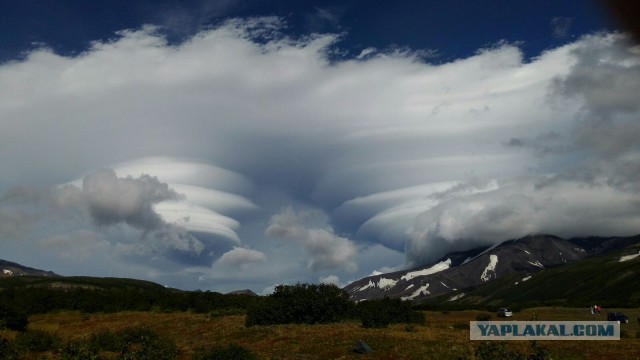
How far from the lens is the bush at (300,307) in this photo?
56.1 metres

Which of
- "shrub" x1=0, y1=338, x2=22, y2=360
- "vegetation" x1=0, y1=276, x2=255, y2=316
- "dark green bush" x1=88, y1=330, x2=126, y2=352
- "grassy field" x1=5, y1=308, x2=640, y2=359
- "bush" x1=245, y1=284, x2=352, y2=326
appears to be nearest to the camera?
"shrub" x1=0, y1=338, x2=22, y2=360

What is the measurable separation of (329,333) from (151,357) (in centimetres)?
2188

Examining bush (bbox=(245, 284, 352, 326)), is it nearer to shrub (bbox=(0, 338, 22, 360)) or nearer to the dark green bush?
the dark green bush

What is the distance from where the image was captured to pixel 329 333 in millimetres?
43156

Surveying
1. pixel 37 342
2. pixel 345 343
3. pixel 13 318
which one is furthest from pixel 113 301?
pixel 345 343

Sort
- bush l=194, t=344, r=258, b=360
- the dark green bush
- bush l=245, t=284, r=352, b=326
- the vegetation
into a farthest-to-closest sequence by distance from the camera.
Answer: the vegetation → bush l=245, t=284, r=352, b=326 → the dark green bush → bush l=194, t=344, r=258, b=360

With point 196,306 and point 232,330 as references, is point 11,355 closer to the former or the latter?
point 232,330

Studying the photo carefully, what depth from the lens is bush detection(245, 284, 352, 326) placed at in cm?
5609

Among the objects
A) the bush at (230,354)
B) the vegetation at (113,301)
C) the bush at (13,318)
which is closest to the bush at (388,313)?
the bush at (230,354)

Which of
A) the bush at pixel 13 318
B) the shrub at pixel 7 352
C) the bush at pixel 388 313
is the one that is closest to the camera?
the shrub at pixel 7 352

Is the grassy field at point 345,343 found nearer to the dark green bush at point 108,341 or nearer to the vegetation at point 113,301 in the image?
the dark green bush at point 108,341

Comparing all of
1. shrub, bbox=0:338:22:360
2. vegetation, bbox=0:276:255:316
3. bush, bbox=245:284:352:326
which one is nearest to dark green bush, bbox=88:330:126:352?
shrub, bbox=0:338:22:360

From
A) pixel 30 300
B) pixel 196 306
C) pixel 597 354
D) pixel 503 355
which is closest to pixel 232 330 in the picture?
pixel 597 354

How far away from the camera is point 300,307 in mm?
57156
